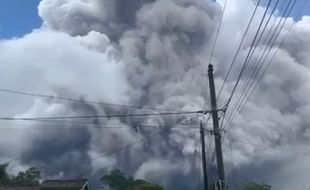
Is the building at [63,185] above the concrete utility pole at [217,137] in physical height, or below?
above

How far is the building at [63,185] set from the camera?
51778mm

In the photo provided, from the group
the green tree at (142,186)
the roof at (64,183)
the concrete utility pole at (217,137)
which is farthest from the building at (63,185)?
the green tree at (142,186)

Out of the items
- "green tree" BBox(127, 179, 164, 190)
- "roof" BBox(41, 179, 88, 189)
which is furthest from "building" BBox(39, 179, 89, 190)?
"green tree" BBox(127, 179, 164, 190)

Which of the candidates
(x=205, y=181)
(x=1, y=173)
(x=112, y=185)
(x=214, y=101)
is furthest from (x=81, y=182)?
(x=112, y=185)

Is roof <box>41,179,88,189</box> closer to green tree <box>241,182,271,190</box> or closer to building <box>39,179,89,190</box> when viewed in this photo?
building <box>39,179,89,190</box>

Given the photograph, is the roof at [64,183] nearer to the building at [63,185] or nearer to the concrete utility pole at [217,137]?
the building at [63,185]

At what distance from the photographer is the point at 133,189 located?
327 ft

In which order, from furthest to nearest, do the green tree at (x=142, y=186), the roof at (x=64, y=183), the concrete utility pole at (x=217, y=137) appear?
the green tree at (x=142, y=186)
the roof at (x=64, y=183)
the concrete utility pole at (x=217, y=137)

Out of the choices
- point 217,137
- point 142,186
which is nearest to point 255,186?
point 142,186

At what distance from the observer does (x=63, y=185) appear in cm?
5253

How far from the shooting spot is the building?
51.8 meters

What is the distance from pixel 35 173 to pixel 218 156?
2776 inches

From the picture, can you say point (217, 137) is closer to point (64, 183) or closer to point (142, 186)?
point (64, 183)

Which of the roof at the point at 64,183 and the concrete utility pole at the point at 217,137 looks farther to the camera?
the roof at the point at 64,183
